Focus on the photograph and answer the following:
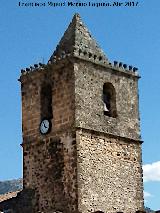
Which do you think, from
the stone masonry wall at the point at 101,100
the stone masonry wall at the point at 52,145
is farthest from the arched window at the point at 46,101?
the stone masonry wall at the point at 101,100

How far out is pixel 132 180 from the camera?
32531 mm

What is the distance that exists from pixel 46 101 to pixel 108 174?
4541 millimetres

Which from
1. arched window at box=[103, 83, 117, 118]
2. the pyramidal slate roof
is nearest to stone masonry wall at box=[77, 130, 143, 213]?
arched window at box=[103, 83, 117, 118]

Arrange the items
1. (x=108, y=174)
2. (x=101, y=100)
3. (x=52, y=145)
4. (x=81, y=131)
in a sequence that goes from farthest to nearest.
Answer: (x=101, y=100), (x=52, y=145), (x=108, y=174), (x=81, y=131)

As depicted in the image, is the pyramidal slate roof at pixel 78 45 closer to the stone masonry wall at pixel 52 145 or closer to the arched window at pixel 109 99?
the stone masonry wall at pixel 52 145

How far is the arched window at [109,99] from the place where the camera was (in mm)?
32688

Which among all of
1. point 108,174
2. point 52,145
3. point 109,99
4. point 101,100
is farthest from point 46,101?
point 108,174

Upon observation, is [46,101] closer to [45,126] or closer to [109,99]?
[45,126]

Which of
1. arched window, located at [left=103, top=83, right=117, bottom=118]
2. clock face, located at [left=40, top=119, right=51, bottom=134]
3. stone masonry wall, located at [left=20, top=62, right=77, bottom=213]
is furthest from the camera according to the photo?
arched window, located at [left=103, top=83, right=117, bottom=118]

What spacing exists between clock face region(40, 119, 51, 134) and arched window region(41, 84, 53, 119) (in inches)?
12.2

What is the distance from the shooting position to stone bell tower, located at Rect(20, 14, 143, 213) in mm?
30531

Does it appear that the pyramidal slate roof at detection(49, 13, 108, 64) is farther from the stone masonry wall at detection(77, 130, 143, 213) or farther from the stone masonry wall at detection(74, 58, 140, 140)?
the stone masonry wall at detection(77, 130, 143, 213)

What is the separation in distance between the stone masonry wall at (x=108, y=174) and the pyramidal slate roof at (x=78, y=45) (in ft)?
11.8

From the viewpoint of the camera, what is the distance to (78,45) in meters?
32.7
